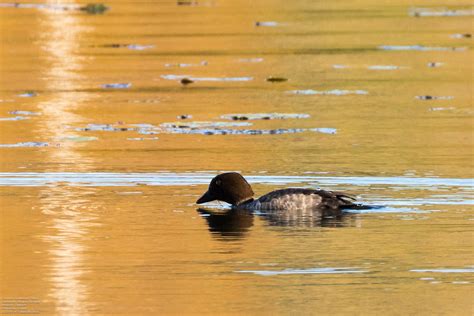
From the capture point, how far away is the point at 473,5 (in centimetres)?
5500

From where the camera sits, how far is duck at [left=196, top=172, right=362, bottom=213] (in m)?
15.8

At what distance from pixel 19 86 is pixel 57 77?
195cm

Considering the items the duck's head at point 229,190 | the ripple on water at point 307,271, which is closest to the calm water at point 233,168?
the ripple on water at point 307,271

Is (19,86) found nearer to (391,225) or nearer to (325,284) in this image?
(391,225)

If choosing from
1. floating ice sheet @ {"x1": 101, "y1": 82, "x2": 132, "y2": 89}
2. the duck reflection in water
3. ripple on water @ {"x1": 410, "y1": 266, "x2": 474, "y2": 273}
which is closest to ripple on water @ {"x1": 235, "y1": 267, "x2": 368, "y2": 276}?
ripple on water @ {"x1": 410, "y1": 266, "x2": 474, "y2": 273}

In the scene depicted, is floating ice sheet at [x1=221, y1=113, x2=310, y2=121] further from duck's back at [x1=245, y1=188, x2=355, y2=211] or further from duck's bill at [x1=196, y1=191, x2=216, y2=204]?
duck's back at [x1=245, y1=188, x2=355, y2=211]

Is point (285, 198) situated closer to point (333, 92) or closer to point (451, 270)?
point (451, 270)

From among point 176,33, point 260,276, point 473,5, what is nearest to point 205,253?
point 260,276

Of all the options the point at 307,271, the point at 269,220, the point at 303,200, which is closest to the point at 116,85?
the point at 303,200

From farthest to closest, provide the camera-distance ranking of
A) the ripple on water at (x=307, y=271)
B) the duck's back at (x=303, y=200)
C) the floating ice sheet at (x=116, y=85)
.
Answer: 1. the floating ice sheet at (x=116, y=85)
2. the duck's back at (x=303, y=200)
3. the ripple on water at (x=307, y=271)

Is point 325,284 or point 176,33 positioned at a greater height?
point 176,33

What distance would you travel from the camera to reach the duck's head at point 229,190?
16.3 meters

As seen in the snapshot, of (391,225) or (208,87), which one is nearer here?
(391,225)

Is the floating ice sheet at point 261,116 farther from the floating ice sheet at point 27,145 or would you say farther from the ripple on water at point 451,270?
the ripple on water at point 451,270
